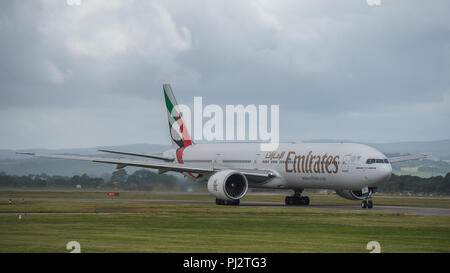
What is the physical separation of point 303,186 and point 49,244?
3041cm

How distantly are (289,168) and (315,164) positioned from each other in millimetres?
2948

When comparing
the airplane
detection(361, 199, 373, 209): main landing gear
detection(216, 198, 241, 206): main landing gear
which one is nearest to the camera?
the airplane

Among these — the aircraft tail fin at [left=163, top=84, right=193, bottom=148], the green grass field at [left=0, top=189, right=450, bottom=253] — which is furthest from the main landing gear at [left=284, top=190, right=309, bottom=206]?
the aircraft tail fin at [left=163, top=84, right=193, bottom=148]

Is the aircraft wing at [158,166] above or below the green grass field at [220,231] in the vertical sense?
above

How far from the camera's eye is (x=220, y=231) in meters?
29.7

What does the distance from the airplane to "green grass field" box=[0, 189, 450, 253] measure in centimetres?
563

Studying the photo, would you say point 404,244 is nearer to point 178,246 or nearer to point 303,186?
point 178,246

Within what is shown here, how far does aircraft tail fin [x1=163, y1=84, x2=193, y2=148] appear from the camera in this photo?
220 feet

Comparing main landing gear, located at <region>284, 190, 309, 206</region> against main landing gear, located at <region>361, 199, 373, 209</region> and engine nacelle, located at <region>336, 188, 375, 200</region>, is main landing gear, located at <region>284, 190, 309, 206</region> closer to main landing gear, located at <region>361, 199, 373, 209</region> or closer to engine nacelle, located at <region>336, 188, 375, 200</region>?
engine nacelle, located at <region>336, 188, 375, 200</region>

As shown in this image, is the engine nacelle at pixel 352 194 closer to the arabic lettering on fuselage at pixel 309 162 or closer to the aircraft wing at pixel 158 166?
the arabic lettering on fuselage at pixel 309 162

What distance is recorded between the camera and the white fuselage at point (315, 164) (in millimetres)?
46938

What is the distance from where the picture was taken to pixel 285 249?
23.2 metres

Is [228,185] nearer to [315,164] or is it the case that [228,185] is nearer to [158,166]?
[158,166]

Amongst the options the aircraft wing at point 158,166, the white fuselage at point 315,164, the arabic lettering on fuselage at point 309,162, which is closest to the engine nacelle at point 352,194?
the white fuselage at point 315,164
